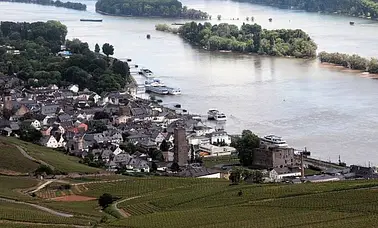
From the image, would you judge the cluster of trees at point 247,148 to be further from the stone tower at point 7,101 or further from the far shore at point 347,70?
the far shore at point 347,70

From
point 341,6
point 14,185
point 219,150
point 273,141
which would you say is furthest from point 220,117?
point 341,6

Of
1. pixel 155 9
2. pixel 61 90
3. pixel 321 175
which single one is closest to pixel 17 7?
pixel 155 9

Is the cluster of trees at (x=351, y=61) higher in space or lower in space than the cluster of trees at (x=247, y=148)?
higher

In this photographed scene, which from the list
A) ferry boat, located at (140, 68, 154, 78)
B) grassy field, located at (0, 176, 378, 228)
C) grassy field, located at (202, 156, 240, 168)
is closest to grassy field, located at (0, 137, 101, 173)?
grassy field, located at (0, 176, 378, 228)

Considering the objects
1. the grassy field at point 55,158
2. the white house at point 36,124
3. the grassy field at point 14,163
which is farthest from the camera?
the white house at point 36,124

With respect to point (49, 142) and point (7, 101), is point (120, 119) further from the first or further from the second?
point (7, 101)

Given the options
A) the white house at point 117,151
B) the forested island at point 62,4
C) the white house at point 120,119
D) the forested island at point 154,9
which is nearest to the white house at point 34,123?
the white house at point 120,119
